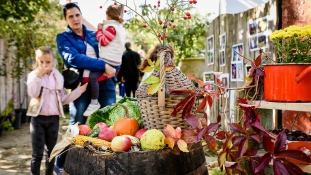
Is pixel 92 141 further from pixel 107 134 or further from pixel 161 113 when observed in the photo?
pixel 161 113

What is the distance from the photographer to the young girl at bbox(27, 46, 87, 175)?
3.23 meters

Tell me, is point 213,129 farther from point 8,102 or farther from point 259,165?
point 8,102

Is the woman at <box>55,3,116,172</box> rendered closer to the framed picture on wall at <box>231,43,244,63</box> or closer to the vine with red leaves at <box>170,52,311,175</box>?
the vine with red leaves at <box>170,52,311,175</box>

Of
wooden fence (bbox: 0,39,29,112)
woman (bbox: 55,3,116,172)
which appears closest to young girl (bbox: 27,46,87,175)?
woman (bbox: 55,3,116,172)

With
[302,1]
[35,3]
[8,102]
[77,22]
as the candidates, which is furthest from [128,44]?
[302,1]

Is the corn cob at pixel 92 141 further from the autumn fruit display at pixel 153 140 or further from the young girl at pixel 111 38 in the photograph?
the young girl at pixel 111 38

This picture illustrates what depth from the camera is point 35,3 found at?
7.38 metres

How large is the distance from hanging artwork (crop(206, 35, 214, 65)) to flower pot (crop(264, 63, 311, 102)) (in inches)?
149

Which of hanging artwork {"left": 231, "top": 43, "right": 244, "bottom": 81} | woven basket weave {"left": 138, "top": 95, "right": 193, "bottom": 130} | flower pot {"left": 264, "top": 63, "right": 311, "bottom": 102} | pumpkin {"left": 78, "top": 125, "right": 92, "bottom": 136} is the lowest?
pumpkin {"left": 78, "top": 125, "right": 92, "bottom": 136}

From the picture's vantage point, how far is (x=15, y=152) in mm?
5281

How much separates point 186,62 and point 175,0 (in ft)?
22.7

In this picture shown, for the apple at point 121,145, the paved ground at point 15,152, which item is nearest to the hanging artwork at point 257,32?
the apple at point 121,145

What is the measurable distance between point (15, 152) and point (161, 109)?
4264mm

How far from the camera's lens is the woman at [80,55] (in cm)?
310
